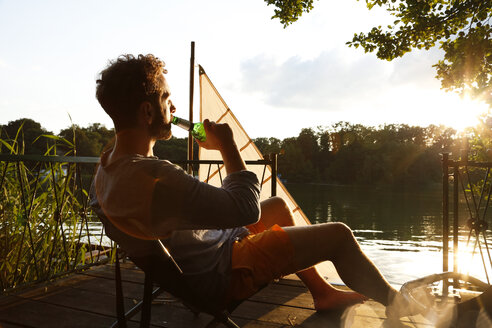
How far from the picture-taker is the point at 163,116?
127 centimetres

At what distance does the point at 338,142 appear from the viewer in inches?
2746

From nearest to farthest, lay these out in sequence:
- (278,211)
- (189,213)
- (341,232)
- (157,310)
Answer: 1. (189,213)
2. (341,232)
3. (278,211)
4. (157,310)

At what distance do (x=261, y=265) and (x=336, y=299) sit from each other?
770 millimetres

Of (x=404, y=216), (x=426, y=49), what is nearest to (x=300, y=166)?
(x=404, y=216)

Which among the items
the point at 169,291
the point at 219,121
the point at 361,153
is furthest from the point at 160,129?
the point at 361,153

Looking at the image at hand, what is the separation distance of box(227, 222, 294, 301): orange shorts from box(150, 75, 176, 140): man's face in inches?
20.8

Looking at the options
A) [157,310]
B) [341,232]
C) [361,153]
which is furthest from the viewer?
[361,153]

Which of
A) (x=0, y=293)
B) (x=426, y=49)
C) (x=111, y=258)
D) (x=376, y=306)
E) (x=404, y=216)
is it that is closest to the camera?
(x=376, y=306)

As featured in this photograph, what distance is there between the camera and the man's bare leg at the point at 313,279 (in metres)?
1.86

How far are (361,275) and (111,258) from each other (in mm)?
2276

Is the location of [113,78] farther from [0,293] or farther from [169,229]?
[0,293]

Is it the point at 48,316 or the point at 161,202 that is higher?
the point at 161,202

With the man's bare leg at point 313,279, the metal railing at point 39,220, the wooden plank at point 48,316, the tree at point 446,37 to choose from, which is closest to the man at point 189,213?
the man's bare leg at point 313,279

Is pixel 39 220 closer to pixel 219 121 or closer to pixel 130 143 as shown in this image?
pixel 130 143
